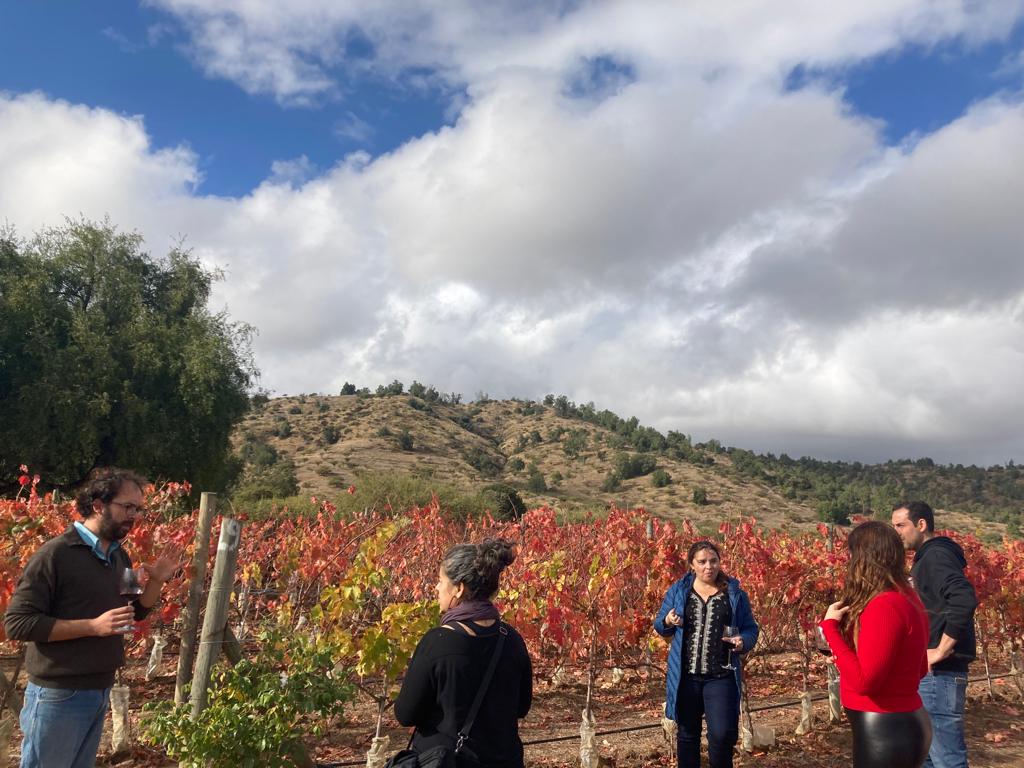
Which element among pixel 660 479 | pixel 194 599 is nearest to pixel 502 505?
pixel 194 599

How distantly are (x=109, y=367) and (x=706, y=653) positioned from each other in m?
18.0

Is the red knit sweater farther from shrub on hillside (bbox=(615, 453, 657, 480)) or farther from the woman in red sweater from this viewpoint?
shrub on hillside (bbox=(615, 453, 657, 480))

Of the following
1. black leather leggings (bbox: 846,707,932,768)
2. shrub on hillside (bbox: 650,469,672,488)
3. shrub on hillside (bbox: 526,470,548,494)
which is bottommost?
black leather leggings (bbox: 846,707,932,768)

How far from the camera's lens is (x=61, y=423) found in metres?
16.8

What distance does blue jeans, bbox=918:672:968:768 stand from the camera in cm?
338

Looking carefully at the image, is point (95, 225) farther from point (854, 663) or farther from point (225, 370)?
point (854, 663)

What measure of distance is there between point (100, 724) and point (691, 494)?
40.9 m

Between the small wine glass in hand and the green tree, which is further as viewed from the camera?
the green tree

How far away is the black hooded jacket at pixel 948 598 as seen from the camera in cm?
334

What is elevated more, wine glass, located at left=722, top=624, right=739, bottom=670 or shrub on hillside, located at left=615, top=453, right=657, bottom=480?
shrub on hillside, located at left=615, top=453, right=657, bottom=480

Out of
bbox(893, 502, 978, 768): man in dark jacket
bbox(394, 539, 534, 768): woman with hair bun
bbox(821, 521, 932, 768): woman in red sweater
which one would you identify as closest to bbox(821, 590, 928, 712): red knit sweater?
bbox(821, 521, 932, 768): woman in red sweater

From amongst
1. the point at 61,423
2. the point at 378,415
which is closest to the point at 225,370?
the point at 61,423

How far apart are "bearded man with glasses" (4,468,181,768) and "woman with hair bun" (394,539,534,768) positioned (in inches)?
41.3

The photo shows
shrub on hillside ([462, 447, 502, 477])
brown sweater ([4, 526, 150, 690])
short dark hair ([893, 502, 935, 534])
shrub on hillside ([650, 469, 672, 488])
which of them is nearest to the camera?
brown sweater ([4, 526, 150, 690])
